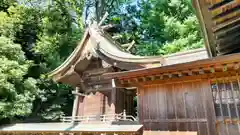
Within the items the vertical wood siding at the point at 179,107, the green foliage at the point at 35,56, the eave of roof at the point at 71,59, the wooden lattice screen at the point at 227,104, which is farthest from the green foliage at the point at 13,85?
the wooden lattice screen at the point at 227,104

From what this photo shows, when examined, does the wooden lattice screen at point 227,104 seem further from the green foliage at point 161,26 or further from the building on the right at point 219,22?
the green foliage at point 161,26

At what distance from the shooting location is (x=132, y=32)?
64.4ft

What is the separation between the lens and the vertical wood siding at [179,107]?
5.22 m

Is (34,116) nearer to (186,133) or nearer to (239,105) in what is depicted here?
(186,133)

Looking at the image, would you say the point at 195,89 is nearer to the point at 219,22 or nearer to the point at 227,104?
the point at 227,104

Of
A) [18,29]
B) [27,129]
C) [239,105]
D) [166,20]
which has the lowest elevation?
[27,129]

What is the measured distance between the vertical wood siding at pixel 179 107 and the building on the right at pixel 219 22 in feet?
3.89

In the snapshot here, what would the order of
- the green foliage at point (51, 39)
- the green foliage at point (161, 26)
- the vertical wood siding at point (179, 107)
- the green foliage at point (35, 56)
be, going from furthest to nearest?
the green foliage at point (161, 26)
the green foliage at point (51, 39)
the green foliage at point (35, 56)
the vertical wood siding at point (179, 107)

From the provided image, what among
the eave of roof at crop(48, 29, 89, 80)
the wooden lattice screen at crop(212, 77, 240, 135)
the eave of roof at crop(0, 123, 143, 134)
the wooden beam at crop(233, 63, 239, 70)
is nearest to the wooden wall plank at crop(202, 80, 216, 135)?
the wooden lattice screen at crop(212, 77, 240, 135)

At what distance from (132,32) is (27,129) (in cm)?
1397

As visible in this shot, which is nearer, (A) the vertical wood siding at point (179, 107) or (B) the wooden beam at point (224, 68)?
(B) the wooden beam at point (224, 68)

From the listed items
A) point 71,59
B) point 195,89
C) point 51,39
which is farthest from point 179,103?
point 51,39

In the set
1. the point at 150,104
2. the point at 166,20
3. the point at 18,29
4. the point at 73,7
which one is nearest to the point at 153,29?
the point at 166,20

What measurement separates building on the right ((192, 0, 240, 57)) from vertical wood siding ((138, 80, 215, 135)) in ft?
3.89
